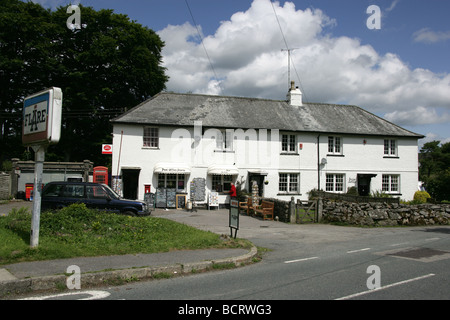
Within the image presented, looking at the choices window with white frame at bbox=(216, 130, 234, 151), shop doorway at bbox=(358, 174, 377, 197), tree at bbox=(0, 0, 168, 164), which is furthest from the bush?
tree at bbox=(0, 0, 168, 164)

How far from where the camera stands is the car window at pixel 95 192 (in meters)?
14.3

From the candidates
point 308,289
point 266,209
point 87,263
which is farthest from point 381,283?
point 266,209

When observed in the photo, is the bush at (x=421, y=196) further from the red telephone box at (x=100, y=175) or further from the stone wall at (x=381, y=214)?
the red telephone box at (x=100, y=175)

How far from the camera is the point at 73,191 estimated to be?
14.3 meters

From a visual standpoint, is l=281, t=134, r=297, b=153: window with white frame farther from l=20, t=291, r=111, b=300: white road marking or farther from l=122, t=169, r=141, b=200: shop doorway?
l=20, t=291, r=111, b=300: white road marking

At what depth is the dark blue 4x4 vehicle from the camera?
45.5ft

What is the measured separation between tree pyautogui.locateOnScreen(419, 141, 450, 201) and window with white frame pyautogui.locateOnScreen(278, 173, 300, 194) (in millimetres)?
11024

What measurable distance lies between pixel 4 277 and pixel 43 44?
30.7m

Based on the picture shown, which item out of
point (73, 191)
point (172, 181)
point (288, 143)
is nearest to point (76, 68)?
point (172, 181)

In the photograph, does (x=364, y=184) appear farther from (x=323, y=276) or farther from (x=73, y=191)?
(x=323, y=276)

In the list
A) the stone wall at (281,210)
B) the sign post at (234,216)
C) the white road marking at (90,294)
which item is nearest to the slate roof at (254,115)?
the stone wall at (281,210)

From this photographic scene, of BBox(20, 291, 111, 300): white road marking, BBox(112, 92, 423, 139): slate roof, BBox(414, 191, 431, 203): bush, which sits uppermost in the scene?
BBox(112, 92, 423, 139): slate roof

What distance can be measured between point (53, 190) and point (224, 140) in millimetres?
13029
